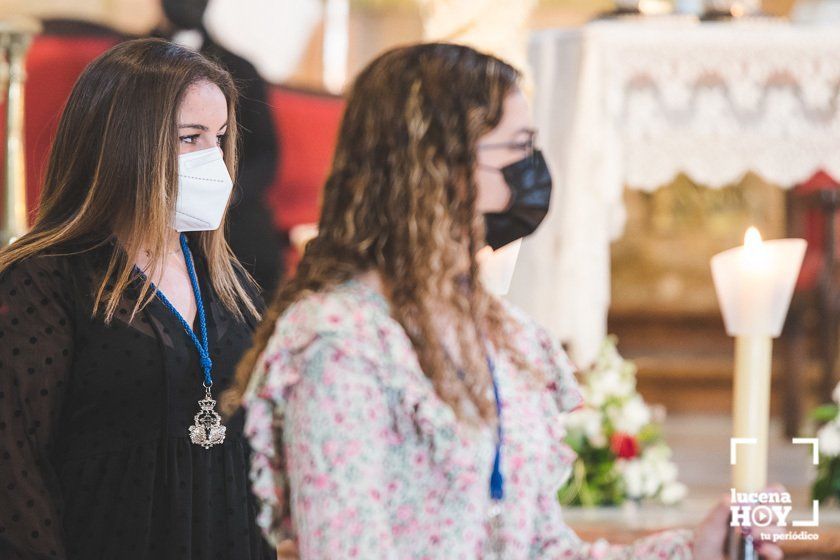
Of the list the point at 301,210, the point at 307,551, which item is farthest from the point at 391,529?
the point at 301,210

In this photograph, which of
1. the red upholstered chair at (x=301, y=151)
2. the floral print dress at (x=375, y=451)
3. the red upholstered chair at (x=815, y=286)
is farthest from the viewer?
the red upholstered chair at (x=815, y=286)

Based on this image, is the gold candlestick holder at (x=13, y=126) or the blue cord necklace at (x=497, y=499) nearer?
the blue cord necklace at (x=497, y=499)

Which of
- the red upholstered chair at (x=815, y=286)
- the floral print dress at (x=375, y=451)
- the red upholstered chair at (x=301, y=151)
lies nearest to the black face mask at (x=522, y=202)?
the floral print dress at (x=375, y=451)

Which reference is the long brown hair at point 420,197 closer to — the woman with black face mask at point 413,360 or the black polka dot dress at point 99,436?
the woman with black face mask at point 413,360

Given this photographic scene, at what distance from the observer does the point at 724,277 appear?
1.38 meters

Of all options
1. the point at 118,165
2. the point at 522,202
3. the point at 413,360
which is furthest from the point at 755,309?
the point at 118,165

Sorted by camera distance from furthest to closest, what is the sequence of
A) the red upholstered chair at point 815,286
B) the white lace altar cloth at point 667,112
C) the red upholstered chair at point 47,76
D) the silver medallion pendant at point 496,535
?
1. the red upholstered chair at point 815,286
2. the red upholstered chair at point 47,76
3. the white lace altar cloth at point 667,112
4. the silver medallion pendant at point 496,535

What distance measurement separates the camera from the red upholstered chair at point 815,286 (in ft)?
16.4

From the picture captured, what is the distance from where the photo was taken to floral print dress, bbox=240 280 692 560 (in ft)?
3.90

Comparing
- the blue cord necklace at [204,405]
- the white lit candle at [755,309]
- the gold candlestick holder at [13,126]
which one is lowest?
the blue cord necklace at [204,405]

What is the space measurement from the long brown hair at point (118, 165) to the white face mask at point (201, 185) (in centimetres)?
2

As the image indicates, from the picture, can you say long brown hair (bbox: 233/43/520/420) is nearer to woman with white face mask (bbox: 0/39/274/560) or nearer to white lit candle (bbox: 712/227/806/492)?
white lit candle (bbox: 712/227/806/492)

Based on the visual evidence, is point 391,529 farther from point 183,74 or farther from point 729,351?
point 729,351

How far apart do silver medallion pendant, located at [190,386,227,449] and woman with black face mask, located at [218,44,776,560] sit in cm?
47
